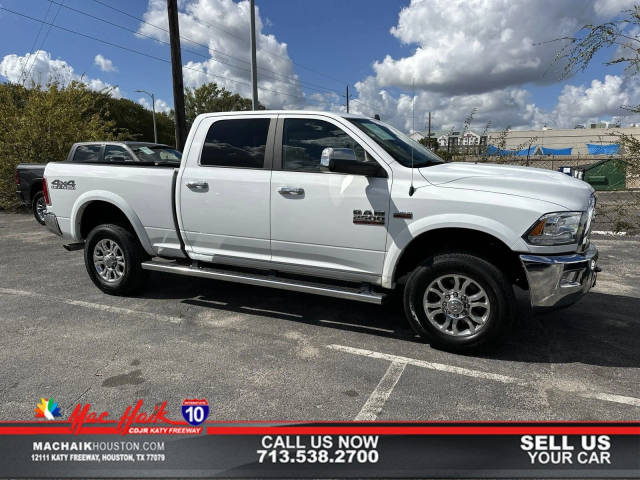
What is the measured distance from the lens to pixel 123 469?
246 centimetres

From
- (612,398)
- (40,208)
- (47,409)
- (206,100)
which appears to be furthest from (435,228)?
(206,100)

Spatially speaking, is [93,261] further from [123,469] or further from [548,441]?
Result: [548,441]

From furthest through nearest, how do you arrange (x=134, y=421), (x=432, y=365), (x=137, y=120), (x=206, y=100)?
1. (x=206, y=100)
2. (x=137, y=120)
3. (x=432, y=365)
4. (x=134, y=421)

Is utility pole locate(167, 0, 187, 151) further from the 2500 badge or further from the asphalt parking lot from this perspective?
the asphalt parking lot

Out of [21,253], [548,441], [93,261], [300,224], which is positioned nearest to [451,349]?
[548,441]

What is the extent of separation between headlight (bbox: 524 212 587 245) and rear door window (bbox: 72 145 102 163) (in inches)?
378

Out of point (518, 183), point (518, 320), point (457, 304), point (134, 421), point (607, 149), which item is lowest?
point (134, 421)

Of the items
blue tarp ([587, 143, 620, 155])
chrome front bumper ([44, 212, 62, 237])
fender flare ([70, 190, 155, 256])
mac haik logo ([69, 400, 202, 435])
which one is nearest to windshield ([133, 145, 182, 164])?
chrome front bumper ([44, 212, 62, 237])

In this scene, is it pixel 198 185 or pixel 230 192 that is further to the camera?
pixel 198 185

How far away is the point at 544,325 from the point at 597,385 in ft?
3.85

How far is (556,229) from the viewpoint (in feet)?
11.0

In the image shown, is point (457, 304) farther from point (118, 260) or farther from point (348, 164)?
point (118, 260)

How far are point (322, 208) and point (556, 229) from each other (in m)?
1.84

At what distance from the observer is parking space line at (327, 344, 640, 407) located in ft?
10.2
